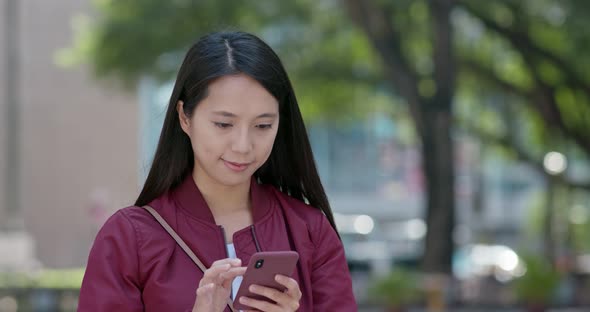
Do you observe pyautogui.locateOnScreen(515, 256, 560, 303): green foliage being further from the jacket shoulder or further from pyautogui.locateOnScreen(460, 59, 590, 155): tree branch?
the jacket shoulder

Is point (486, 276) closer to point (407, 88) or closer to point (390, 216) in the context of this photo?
point (407, 88)

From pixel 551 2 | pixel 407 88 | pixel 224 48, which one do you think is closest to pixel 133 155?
pixel 407 88

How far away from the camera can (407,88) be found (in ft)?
63.7

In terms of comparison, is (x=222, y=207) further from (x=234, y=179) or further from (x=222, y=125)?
(x=222, y=125)

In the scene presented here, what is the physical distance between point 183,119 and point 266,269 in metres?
0.48

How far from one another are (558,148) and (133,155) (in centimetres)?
1611

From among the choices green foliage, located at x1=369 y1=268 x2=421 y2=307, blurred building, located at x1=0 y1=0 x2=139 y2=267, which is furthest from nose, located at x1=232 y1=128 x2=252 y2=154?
blurred building, located at x1=0 y1=0 x2=139 y2=267

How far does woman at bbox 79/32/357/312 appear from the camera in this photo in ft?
9.55

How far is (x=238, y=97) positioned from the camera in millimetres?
2994

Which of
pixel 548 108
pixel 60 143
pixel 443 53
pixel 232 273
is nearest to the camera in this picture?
pixel 232 273

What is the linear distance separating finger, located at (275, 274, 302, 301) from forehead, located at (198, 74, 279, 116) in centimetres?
39

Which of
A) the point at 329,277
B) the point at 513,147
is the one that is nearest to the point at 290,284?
the point at 329,277

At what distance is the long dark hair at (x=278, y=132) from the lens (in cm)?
305

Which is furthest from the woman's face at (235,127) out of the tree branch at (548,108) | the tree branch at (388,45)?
the tree branch at (548,108)
